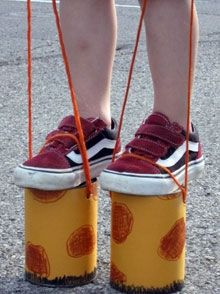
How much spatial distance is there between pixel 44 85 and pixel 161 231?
2934 mm

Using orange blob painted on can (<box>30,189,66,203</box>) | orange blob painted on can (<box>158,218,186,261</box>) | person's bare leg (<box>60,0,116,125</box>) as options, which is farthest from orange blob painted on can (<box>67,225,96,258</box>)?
person's bare leg (<box>60,0,116,125</box>)

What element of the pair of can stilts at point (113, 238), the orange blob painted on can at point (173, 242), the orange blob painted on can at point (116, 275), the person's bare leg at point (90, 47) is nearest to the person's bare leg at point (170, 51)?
the pair of can stilts at point (113, 238)

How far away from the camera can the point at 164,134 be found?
7.35ft

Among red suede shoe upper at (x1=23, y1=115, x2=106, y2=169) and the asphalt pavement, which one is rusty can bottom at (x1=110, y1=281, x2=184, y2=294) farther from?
red suede shoe upper at (x1=23, y1=115, x2=106, y2=169)

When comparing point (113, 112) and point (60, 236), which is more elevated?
point (60, 236)

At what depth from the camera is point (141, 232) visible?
216 cm

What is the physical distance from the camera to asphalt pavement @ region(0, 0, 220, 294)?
2422 mm

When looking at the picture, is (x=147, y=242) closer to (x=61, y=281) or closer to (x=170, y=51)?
(x=61, y=281)

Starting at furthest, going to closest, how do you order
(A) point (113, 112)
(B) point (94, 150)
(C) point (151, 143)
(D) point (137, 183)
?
(A) point (113, 112) → (B) point (94, 150) → (C) point (151, 143) → (D) point (137, 183)

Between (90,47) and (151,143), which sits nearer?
(151,143)

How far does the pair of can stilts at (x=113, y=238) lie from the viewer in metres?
2.16

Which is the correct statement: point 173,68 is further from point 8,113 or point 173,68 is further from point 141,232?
point 8,113

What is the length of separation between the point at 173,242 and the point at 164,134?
0.27 metres

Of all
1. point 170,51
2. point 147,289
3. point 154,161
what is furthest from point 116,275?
point 170,51
